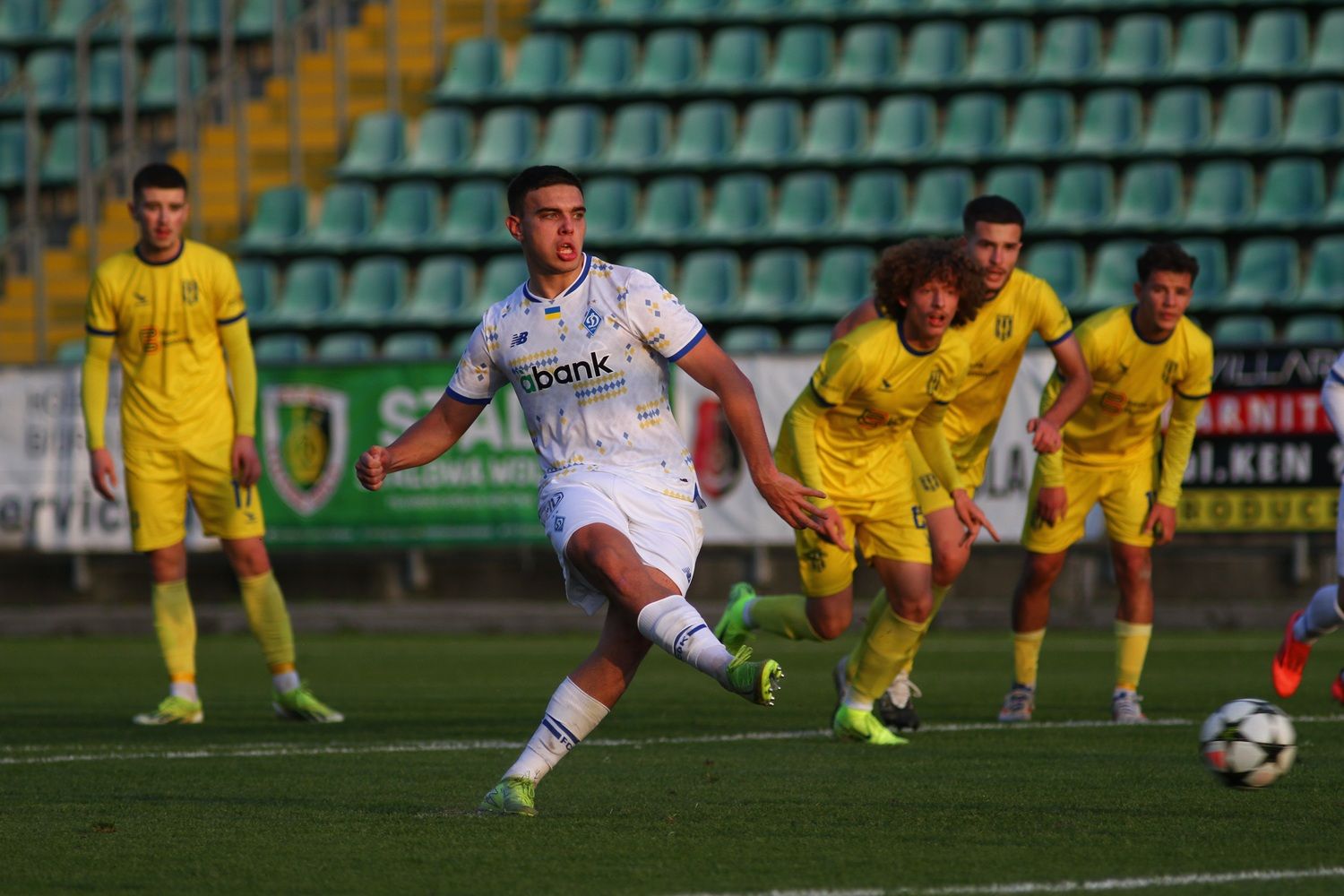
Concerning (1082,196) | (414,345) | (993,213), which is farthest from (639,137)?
(993,213)

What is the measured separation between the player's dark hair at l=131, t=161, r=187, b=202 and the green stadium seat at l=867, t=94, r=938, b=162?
10561 millimetres

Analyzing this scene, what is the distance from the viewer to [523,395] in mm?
5973

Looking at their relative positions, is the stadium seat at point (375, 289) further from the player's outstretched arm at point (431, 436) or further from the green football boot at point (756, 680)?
the green football boot at point (756, 680)

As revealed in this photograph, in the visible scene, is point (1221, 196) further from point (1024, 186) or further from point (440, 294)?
point (440, 294)

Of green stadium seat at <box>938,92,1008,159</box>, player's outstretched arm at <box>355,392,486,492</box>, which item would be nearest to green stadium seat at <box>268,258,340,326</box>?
green stadium seat at <box>938,92,1008,159</box>

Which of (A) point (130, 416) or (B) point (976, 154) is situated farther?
(B) point (976, 154)

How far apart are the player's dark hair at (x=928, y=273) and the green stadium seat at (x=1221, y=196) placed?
10357 millimetres

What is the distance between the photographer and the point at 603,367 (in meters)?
5.80

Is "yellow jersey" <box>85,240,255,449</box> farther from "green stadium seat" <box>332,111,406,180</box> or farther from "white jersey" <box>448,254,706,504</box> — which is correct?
"green stadium seat" <box>332,111,406,180</box>

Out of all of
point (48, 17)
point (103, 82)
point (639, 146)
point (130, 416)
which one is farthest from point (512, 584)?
point (48, 17)

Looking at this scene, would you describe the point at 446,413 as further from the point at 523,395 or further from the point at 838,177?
the point at 838,177

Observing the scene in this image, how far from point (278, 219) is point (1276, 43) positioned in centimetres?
988

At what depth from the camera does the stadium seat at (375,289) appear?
18.8 meters

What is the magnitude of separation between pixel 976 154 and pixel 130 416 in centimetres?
1089
